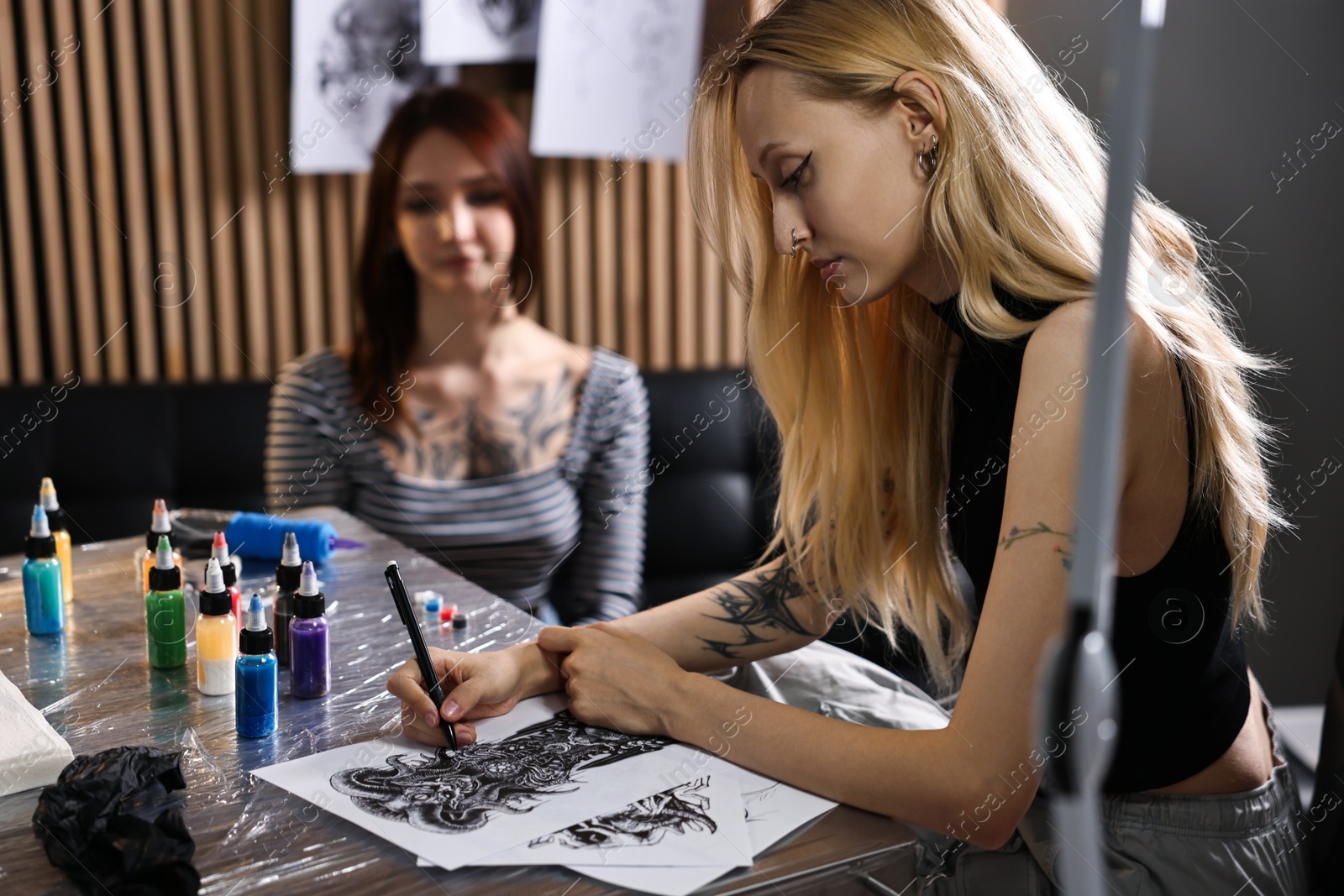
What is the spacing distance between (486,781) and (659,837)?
0.15m

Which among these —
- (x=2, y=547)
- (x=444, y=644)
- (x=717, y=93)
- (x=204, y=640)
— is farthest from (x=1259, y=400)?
(x=2, y=547)

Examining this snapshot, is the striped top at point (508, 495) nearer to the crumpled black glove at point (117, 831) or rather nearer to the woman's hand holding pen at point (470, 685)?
A: the woman's hand holding pen at point (470, 685)

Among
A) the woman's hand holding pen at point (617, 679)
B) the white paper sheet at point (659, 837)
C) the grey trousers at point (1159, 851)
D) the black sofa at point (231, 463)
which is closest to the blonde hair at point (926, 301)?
the grey trousers at point (1159, 851)

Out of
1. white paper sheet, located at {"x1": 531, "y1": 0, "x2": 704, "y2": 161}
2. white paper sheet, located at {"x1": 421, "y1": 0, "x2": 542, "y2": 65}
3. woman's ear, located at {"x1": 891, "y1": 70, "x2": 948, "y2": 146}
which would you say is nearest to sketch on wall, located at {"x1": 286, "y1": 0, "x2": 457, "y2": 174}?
white paper sheet, located at {"x1": 421, "y1": 0, "x2": 542, "y2": 65}

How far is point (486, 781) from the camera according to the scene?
0.82 metres

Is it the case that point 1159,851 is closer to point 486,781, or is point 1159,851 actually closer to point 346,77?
point 486,781

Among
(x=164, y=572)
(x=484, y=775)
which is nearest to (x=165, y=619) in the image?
(x=164, y=572)

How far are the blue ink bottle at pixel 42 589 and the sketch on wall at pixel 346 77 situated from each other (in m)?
1.40

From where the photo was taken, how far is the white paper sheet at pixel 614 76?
248 centimetres

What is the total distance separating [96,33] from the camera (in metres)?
2.24

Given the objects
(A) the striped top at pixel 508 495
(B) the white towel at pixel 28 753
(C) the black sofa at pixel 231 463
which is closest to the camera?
(B) the white towel at pixel 28 753

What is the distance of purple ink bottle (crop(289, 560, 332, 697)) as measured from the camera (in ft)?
3.22

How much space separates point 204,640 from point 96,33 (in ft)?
5.80

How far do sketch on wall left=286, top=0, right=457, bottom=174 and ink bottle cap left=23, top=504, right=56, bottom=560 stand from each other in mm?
1373
